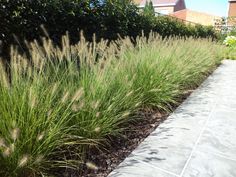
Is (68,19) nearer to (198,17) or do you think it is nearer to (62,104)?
(62,104)

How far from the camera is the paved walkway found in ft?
8.49

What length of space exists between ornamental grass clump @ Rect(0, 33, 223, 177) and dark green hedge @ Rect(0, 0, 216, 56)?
984 millimetres

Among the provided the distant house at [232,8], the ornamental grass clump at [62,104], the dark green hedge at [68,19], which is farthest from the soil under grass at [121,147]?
the distant house at [232,8]

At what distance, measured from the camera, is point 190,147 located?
3.11m

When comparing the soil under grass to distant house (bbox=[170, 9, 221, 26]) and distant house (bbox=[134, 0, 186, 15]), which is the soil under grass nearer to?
distant house (bbox=[170, 9, 221, 26])

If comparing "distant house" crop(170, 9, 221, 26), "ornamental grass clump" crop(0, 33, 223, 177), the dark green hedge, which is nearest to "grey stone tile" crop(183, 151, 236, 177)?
"ornamental grass clump" crop(0, 33, 223, 177)

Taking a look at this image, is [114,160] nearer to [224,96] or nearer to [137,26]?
[224,96]

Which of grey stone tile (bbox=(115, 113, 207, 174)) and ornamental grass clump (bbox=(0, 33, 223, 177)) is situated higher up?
ornamental grass clump (bbox=(0, 33, 223, 177))

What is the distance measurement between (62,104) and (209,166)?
144cm

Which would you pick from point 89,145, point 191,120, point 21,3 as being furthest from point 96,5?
point 89,145

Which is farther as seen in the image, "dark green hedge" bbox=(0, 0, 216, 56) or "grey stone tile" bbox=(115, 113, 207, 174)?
"dark green hedge" bbox=(0, 0, 216, 56)

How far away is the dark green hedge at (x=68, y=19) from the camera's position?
3.82 meters

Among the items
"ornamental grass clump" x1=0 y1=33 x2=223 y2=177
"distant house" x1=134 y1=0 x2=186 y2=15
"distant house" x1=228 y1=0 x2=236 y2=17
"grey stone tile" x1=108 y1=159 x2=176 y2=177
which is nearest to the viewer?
"ornamental grass clump" x1=0 y1=33 x2=223 y2=177

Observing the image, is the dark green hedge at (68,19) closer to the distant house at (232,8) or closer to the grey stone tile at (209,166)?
the grey stone tile at (209,166)
